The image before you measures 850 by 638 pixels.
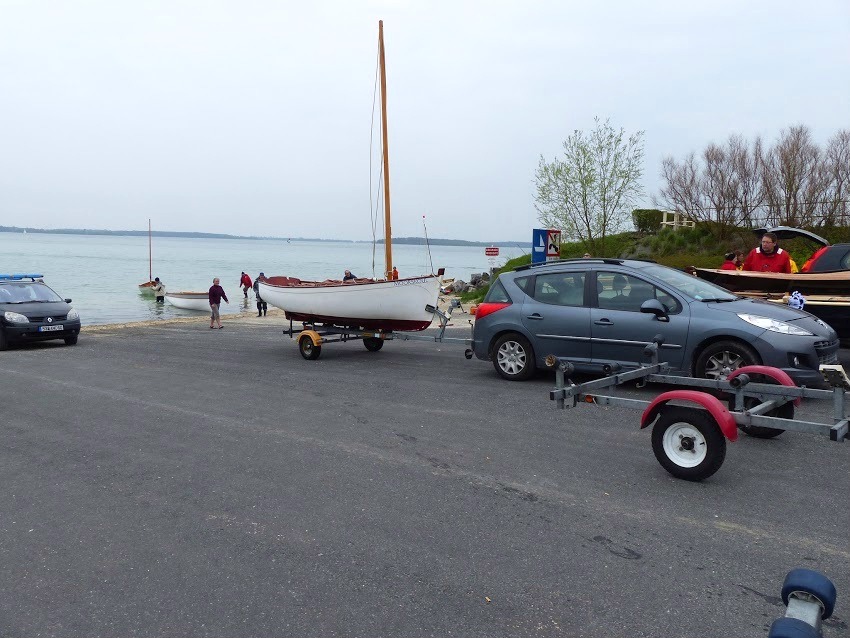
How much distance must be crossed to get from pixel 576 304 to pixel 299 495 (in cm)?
549

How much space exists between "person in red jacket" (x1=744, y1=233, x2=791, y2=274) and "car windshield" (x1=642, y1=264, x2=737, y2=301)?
236 cm

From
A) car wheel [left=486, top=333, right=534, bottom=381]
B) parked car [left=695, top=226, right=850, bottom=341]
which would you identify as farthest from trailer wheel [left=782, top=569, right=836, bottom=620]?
parked car [left=695, top=226, right=850, bottom=341]

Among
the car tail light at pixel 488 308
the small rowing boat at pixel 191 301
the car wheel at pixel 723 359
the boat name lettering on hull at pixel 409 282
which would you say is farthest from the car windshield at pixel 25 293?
the small rowing boat at pixel 191 301

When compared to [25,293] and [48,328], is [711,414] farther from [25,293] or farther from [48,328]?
[25,293]

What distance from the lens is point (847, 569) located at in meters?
4.16

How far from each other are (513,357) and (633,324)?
6.28 ft

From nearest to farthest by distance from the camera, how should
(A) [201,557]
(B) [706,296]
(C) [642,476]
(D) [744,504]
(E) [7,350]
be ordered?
(A) [201,557] → (D) [744,504] → (C) [642,476] → (B) [706,296] → (E) [7,350]

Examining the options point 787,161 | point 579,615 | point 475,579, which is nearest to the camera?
A: point 579,615

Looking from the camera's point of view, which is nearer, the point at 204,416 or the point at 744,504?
the point at 744,504

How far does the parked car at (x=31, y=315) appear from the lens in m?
15.9

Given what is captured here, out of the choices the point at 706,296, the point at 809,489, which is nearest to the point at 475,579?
the point at 809,489

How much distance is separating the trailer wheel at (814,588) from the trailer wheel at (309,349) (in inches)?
430

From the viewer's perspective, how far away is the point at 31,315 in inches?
635

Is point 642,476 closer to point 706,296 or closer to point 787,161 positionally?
point 706,296
